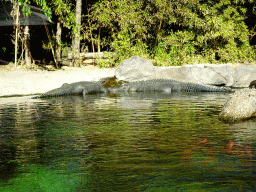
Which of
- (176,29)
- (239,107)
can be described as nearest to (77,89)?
(239,107)

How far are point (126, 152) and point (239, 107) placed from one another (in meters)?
3.15

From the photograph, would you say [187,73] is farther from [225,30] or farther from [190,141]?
[190,141]

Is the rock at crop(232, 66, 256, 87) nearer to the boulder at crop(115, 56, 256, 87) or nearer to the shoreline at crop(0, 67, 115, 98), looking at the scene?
the boulder at crop(115, 56, 256, 87)

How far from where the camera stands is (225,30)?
2086 cm

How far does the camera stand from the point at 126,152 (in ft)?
14.5

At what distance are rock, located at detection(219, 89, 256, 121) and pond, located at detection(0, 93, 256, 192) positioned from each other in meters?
0.25

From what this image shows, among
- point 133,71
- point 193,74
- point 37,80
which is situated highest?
point 133,71

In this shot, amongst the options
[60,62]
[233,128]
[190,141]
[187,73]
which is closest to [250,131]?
[233,128]

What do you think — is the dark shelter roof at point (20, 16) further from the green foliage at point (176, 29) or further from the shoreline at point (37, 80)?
the green foliage at point (176, 29)

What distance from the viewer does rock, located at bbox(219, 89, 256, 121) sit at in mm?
6754

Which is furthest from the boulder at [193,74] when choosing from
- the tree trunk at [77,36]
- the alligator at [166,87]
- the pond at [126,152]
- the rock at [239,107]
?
the rock at [239,107]

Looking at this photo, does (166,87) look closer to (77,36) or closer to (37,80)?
(37,80)

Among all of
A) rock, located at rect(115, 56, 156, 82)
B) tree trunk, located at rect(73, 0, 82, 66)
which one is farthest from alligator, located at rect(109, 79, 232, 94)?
tree trunk, located at rect(73, 0, 82, 66)

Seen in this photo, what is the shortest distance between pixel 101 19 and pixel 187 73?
5.87 m
